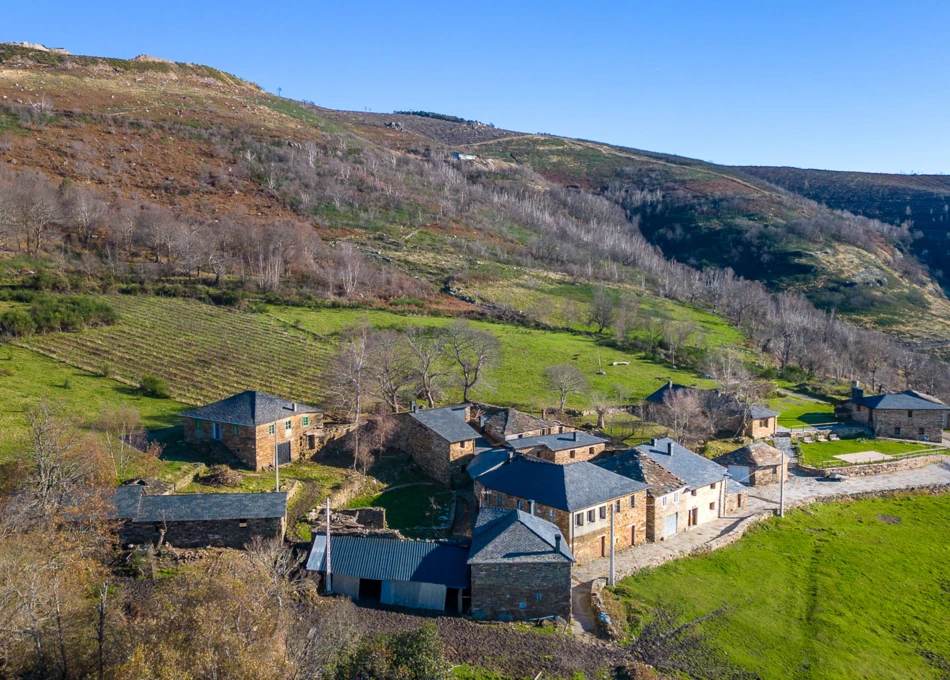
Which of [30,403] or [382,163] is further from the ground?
[382,163]

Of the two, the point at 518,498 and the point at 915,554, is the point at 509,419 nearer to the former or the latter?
the point at 518,498

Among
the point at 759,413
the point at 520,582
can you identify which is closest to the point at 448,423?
the point at 520,582

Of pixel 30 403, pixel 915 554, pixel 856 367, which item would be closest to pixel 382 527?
pixel 30 403

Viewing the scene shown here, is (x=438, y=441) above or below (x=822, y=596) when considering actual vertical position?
above

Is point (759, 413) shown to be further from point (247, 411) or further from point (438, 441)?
point (247, 411)

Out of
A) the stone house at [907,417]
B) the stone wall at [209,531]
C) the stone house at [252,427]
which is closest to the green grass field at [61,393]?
the stone house at [252,427]

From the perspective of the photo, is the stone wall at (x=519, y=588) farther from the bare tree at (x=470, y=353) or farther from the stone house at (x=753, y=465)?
the bare tree at (x=470, y=353)
